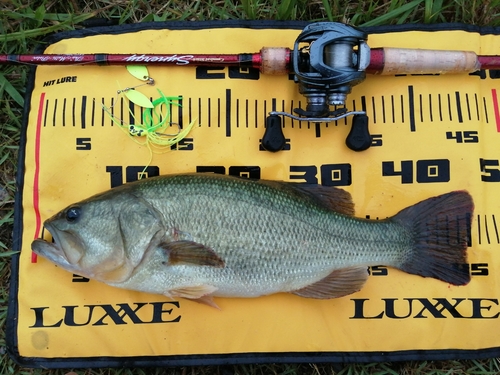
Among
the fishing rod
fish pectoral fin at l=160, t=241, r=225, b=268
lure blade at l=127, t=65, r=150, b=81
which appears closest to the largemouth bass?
fish pectoral fin at l=160, t=241, r=225, b=268

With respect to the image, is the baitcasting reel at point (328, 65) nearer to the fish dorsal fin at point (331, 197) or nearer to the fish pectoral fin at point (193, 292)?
the fish dorsal fin at point (331, 197)

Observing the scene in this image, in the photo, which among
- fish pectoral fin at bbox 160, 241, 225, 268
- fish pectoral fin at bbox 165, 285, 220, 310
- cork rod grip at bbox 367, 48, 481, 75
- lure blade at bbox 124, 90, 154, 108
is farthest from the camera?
lure blade at bbox 124, 90, 154, 108

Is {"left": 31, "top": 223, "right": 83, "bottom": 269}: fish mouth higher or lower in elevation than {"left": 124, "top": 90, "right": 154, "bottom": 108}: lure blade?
lower

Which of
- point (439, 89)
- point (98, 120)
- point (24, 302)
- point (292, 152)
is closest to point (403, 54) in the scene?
point (439, 89)

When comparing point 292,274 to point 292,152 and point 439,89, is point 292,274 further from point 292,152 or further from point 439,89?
point 439,89

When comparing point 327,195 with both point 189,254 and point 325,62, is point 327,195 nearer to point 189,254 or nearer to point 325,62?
point 325,62

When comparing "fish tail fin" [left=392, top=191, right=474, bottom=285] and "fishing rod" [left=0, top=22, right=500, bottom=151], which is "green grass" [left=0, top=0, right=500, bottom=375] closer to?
"fishing rod" [left=0, top=22, right=500, bottom=151]

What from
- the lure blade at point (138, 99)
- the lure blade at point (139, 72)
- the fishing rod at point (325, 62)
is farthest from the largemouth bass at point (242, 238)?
the lure blade at point (139, 72)
